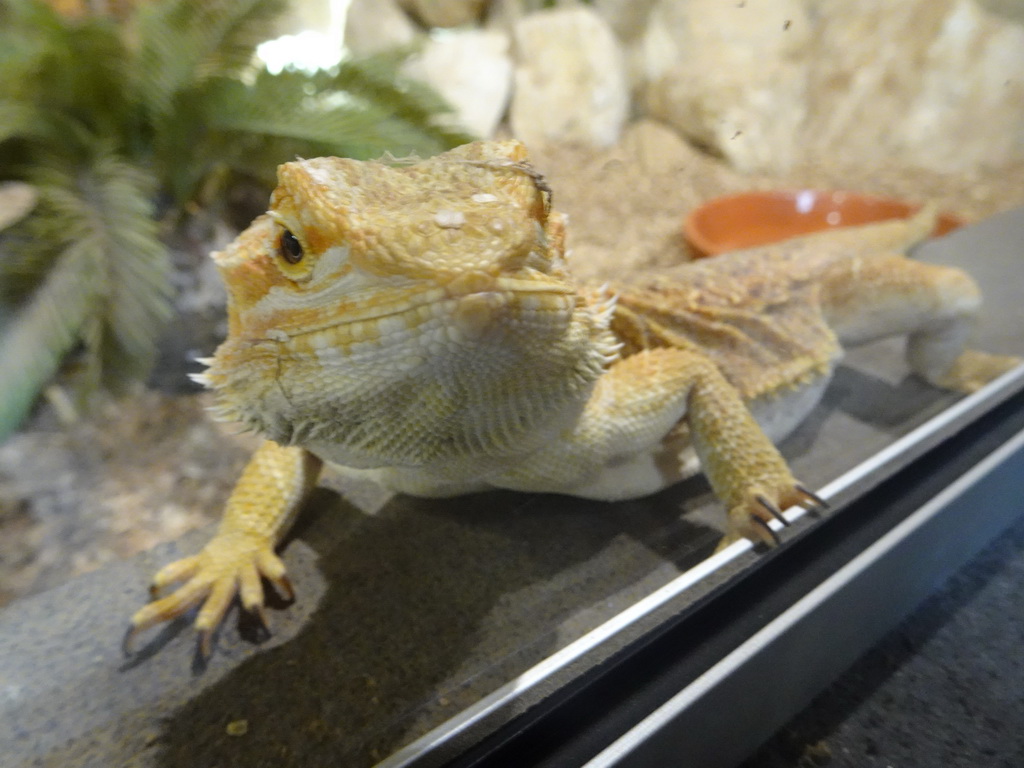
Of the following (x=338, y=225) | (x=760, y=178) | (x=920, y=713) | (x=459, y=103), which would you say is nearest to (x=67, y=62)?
(x=459, y=103)

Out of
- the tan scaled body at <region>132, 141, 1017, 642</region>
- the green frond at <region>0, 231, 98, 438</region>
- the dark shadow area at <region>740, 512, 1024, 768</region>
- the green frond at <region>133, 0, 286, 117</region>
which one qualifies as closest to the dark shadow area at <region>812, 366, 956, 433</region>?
the tan scaled body at <region>132, 141, 1017, 642</region>

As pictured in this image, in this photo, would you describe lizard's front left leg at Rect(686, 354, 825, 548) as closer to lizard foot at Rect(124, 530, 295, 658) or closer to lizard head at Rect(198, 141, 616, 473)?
lizard head at Rect(198, 141, 616, 473)

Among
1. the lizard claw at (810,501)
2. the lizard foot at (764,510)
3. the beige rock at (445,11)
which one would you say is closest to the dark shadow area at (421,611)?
the lizard foot at (764,510)

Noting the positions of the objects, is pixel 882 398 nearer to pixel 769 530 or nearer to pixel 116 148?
pixel 769 530

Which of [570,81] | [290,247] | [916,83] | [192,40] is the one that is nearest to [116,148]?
[192,40]

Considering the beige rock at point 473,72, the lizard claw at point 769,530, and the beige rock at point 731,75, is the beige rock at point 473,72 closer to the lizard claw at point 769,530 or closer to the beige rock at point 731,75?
the beige rock at point 731,75
